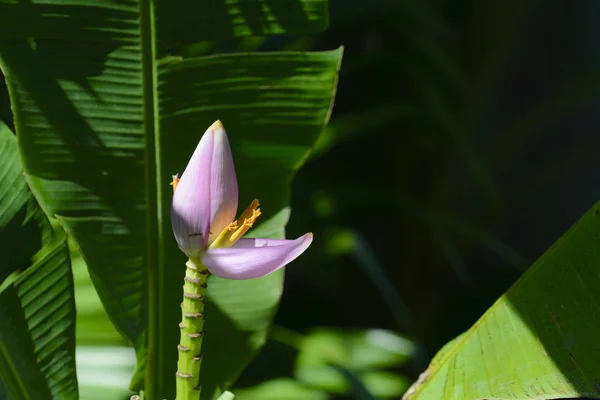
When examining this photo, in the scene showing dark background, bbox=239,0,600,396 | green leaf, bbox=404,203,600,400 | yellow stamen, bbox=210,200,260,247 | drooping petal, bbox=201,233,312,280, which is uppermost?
dark background, bbox=239,0,600,396

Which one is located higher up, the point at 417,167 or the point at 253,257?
the point at 417,167

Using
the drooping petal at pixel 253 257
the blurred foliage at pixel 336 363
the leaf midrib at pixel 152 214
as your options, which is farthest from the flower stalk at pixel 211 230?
the blurred foliage at pixel 336 363

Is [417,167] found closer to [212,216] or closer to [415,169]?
[415,169]

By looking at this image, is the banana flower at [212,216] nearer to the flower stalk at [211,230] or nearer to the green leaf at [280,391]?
the flower stalk at [211,230]

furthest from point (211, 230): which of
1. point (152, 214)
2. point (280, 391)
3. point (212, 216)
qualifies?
point (280, 391)

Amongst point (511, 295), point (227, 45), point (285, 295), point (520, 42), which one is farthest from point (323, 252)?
point (520, 42)

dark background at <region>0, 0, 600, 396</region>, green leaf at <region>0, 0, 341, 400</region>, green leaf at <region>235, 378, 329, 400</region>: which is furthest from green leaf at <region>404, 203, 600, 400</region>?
dark background at <region>0, 0, 600, 396</region>

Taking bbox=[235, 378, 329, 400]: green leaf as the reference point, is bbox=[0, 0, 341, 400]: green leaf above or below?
above

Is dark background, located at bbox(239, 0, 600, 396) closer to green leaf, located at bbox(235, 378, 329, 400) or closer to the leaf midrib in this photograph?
green leaf, located at bbox(235, 378, 329, 400)
